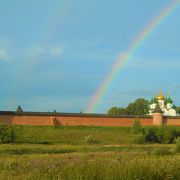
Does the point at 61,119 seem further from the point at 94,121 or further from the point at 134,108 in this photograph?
the point at 134,108

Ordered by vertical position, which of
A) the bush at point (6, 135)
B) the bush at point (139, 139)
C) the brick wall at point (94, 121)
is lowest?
the bush at point (139, 139)

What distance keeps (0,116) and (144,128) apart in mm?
15571

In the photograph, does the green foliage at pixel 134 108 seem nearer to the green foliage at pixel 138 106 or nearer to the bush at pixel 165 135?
the green foliage at pixel 138 106

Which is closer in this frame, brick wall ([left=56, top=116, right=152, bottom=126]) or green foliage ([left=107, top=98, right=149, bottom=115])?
brick wall ([left=56, top=116, right=152, bottom=126])

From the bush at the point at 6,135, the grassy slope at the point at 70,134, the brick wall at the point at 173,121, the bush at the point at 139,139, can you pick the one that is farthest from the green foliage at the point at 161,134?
the bush at the point at 6,135

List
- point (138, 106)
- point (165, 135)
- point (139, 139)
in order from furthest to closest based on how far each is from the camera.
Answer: point (138, 106), point (165, 135), point (139, 139)

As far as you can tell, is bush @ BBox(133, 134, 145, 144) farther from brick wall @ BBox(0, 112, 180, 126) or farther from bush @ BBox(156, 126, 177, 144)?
brick wall @ BBox(0, 112, 180, 126)

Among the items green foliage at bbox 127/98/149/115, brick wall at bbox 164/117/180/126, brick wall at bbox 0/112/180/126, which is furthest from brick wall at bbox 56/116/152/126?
green foliage at bbox 127/98/149/115

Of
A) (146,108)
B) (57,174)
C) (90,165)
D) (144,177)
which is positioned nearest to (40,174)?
(57,174)

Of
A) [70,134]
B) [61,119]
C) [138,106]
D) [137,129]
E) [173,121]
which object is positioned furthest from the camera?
[138,106]

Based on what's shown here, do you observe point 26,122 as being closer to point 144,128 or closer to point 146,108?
point 144,128

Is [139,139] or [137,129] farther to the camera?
[137,129]

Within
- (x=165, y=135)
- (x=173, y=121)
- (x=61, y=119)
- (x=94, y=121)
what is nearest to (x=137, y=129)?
(x=165, y=135)

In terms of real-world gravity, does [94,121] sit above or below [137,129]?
above
